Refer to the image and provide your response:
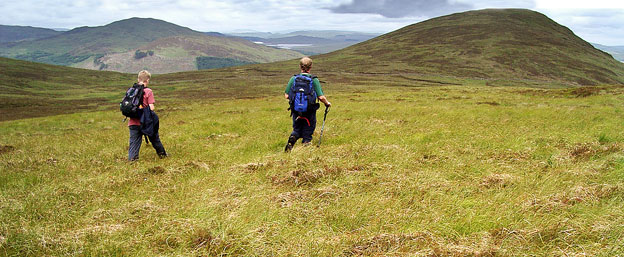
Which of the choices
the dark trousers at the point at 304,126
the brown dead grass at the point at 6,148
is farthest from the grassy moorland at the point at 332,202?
the brown dead grass at the point at 6,148

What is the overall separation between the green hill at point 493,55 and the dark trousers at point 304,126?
11980 centimetres

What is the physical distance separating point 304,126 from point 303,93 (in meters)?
1.24

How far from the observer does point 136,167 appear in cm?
859

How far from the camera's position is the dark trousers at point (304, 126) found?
9859mm

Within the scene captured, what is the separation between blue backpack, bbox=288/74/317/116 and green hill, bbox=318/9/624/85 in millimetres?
120262

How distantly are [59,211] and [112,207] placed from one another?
0.73m

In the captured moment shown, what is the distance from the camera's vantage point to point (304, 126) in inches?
396

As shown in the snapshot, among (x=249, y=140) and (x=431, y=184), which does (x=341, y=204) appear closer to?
(x=431, y=184)

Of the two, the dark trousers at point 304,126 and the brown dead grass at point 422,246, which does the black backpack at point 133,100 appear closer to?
the dark trousers at point 304,126

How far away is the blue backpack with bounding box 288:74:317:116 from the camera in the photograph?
30.3 feet

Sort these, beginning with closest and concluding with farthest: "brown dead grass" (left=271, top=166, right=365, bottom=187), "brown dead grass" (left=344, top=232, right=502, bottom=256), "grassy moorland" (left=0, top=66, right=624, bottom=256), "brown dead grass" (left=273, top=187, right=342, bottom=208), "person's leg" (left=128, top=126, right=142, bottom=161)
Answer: "brown dead grass" (left=344, top=232, right=502, bottom=256)
"grassy moorland" (left=0, top=66, right=624, bottom=256)
"brown dead grass" (left=273, top=187, right=342, bottom=208)
"brown dead grass" (left=271, top=166, right=365, bottom=187)
"person's leg" (left=128, top=126, right=142, bottom=161)

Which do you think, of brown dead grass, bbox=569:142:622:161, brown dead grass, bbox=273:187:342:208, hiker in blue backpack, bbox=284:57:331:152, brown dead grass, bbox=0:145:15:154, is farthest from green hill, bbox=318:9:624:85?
brown dead grass, bbox=273:187:342:208

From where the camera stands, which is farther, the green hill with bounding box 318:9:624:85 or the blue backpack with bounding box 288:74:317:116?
the green hill with bounding box 318:9:624:85

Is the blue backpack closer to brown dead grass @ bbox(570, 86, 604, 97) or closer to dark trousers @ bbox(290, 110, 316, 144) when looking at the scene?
dark trousers @ bbox(290, 110, 316, 144)
